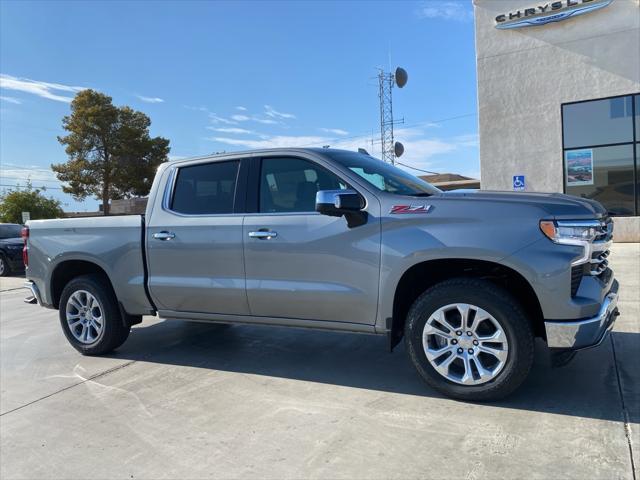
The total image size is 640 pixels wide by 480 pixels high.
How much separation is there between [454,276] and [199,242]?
2.24m

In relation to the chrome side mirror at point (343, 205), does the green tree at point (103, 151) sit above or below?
above

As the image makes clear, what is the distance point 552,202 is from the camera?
3.46m

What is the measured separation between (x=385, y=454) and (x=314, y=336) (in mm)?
2821

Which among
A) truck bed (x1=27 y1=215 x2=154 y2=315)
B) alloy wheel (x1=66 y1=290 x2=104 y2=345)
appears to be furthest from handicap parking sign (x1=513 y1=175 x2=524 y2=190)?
alloy wheel (x1=66 y1=290 x2=104 y2=345)

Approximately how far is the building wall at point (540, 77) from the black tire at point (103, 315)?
1389 centimetres

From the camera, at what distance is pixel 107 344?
5.34 meters

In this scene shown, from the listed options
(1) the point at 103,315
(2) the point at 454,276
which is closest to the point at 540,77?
(2) the point at 454,276

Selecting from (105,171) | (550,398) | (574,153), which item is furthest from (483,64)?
(105,171)

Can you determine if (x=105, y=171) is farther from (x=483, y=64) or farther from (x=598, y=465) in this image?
(x=598, y=465)

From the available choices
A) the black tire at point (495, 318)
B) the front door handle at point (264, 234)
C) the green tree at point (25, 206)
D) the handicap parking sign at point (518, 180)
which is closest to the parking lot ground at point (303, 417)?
the black tire at point (495, 318)

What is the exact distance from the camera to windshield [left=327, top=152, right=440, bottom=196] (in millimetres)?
4152

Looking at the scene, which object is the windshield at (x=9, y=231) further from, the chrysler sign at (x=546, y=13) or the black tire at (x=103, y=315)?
the chrysler sign at (x=546, y=13)

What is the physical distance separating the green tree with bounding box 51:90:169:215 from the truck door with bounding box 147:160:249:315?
3474 centimetres

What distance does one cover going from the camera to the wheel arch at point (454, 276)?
365cm
